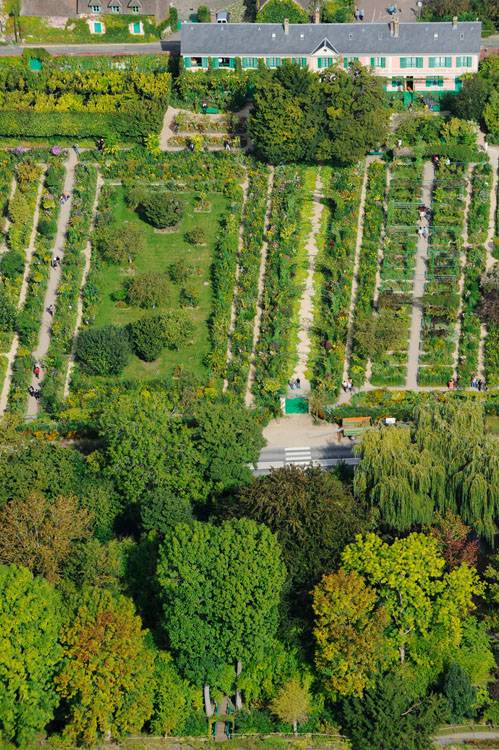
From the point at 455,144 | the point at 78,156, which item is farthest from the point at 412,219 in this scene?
the point at 78,156

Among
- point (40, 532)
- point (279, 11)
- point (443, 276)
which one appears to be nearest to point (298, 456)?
point (443, 276)

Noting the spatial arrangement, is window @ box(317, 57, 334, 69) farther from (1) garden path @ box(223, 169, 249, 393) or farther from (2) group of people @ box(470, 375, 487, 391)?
(2) group of people @ box(470, 375, 487, 391)

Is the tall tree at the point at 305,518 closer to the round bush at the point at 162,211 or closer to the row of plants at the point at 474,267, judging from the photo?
the row of plants at the point at 474,267

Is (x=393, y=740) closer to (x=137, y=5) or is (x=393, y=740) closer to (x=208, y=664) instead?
(x=208, y=664)

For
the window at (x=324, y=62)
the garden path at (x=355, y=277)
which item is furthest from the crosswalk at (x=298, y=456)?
the window at (x=324, y=62)

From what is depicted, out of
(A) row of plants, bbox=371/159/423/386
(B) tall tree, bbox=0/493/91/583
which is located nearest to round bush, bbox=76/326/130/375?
(B) tall tree, bbox=0/493/91/583
